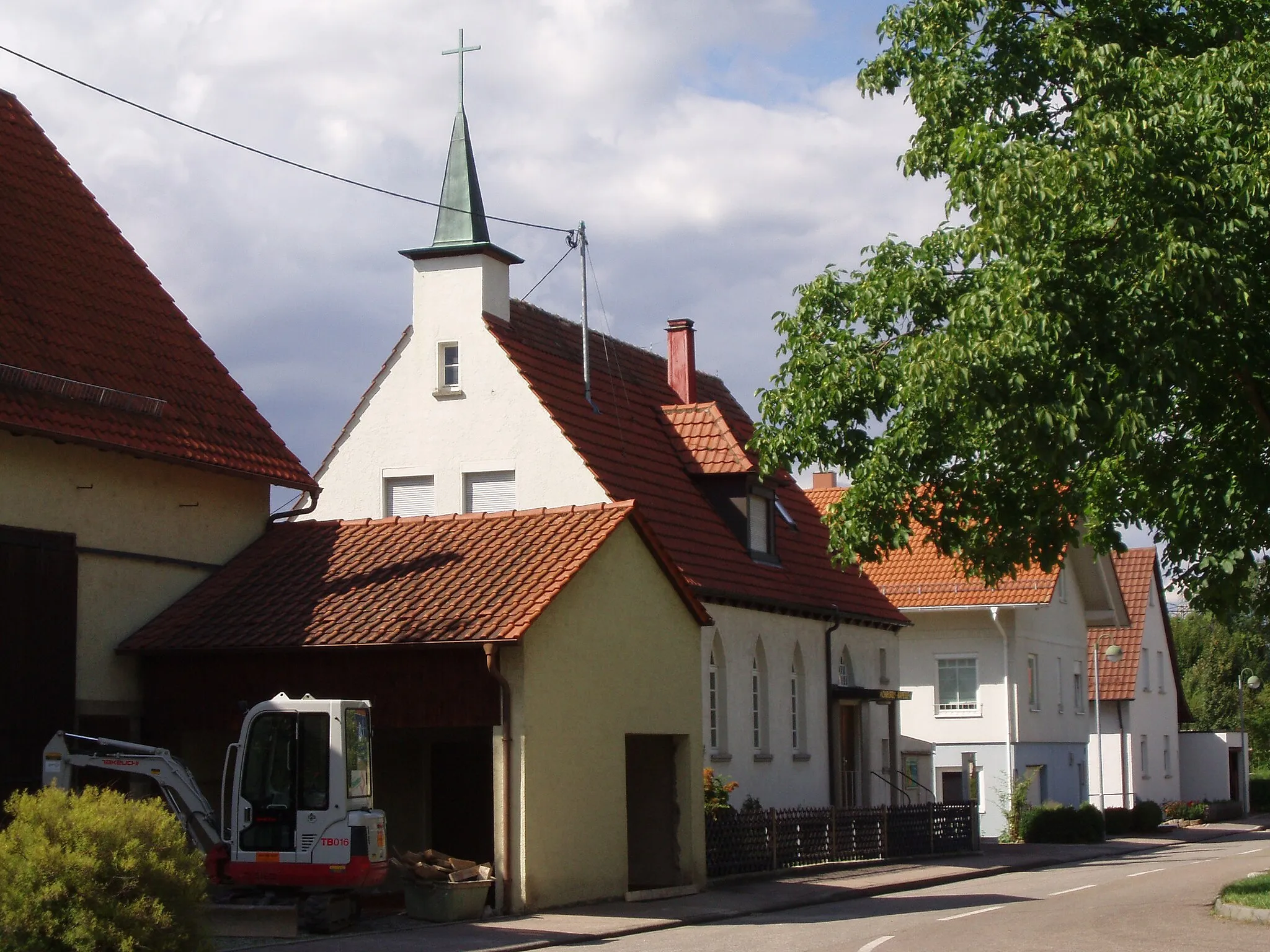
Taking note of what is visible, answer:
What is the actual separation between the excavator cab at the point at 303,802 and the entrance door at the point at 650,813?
20.3 ft

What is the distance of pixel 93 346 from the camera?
812 inches

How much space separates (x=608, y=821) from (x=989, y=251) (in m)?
8.31

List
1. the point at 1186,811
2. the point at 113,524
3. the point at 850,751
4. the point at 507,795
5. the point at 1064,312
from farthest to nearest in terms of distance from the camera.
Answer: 1. the point at 1186,811
2. the point at 850,751
3. the point at 113,524
4. the point at 507,795
5. the point at 1064,312

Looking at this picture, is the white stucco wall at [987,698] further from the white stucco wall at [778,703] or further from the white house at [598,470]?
the white house at [598,470]

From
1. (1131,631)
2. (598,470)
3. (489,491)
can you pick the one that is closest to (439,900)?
(598,470)

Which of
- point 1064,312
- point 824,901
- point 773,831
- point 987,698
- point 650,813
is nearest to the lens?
point 1064,312

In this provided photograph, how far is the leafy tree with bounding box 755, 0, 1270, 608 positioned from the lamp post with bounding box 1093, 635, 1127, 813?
22.8m

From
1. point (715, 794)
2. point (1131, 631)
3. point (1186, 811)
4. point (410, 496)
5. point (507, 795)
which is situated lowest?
point (1186, 811)

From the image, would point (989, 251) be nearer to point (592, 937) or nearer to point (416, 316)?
point (592, 937)

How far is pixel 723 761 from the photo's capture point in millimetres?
28406

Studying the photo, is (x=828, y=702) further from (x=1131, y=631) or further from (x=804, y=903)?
(x=1131, y=631)

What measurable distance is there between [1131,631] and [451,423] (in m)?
29.3

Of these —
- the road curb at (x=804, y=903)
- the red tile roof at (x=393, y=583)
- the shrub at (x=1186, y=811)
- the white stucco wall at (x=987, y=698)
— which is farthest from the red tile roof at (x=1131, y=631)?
the red tile roof at (x=393, y=583)

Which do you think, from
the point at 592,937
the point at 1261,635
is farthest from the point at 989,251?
the point at 1261,635
